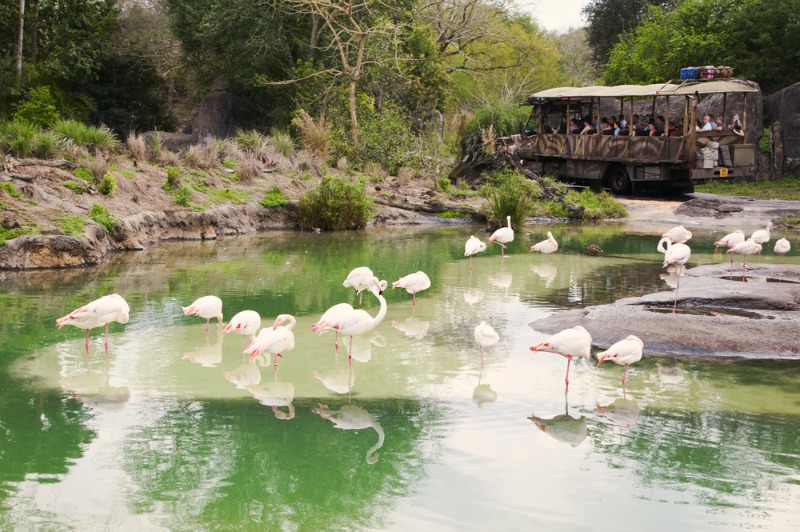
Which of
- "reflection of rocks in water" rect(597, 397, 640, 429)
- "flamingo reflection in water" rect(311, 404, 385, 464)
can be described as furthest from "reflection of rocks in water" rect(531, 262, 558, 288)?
"flamingo reflection in water" rect(311, 404, 385, 464)

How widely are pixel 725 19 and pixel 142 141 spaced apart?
2210cm

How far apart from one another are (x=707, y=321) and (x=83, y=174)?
42.2 feet

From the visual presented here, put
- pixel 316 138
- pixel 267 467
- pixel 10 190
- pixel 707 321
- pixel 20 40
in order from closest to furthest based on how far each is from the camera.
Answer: pixel 267 467, pixel 707 321, pixel 10 190, pixel 316 138, pixel 20 40

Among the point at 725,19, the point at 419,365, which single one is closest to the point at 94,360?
the point at 419,365

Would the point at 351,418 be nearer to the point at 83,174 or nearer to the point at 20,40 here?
the point at 83,174

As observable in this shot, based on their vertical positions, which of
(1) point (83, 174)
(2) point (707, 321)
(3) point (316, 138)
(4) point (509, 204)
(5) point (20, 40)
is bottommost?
(2) point (707, 321)

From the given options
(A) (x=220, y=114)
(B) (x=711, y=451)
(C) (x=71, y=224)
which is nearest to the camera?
(B) (x=711, y=451)

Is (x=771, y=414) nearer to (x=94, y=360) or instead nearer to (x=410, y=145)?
(x=94, y=360)

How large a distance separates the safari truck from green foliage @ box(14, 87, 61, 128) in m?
13.6

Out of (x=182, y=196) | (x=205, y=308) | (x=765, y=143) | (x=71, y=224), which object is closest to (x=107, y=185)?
(x=182, y=196)

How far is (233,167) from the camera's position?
22609 millimetres

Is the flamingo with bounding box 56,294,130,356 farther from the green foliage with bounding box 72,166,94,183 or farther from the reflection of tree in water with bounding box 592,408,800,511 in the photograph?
the green foliage with bounding box 72,166,94,183

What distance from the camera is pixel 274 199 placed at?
2166cm

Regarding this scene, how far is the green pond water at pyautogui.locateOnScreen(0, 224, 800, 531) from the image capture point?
5.59 metres
